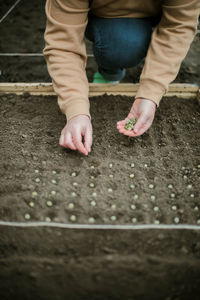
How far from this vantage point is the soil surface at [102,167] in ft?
3.89

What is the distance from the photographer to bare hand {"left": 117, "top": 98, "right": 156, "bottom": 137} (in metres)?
1.27

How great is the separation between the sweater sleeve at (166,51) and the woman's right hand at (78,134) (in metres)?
0.34

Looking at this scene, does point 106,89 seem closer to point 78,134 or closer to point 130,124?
point 130,124

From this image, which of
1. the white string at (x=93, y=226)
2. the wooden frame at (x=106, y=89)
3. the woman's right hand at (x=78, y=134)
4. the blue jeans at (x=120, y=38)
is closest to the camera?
the white string at (x=93, y=226)

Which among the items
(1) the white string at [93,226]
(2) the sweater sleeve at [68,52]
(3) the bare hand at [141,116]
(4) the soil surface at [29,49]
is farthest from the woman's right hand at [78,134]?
(4) the soil surface at [29,49]

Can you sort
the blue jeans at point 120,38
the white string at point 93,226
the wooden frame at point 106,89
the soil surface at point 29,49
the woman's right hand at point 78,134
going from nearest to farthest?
the white string at point 93,226 < the woman's right hand at point 78,134 < the blue jeans at point 120,38 < the wooden frame at point 106,89 < the soil surface at point 29,49

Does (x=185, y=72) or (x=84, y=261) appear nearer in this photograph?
(x=84, y=261)

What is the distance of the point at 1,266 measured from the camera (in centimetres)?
102

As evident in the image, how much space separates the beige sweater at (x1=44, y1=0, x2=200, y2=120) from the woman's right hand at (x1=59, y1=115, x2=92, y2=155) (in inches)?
1.8

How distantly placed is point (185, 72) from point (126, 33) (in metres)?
0.86

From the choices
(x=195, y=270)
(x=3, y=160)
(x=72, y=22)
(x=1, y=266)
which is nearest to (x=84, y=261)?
(x=1, y=266)

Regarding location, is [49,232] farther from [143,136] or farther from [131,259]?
[143,136]

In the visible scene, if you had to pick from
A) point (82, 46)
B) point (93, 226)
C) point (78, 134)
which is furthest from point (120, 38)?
point (93, 226)

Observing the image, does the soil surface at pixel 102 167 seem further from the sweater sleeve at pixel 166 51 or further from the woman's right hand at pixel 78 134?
the sweater sleeve at pixel 166 51
